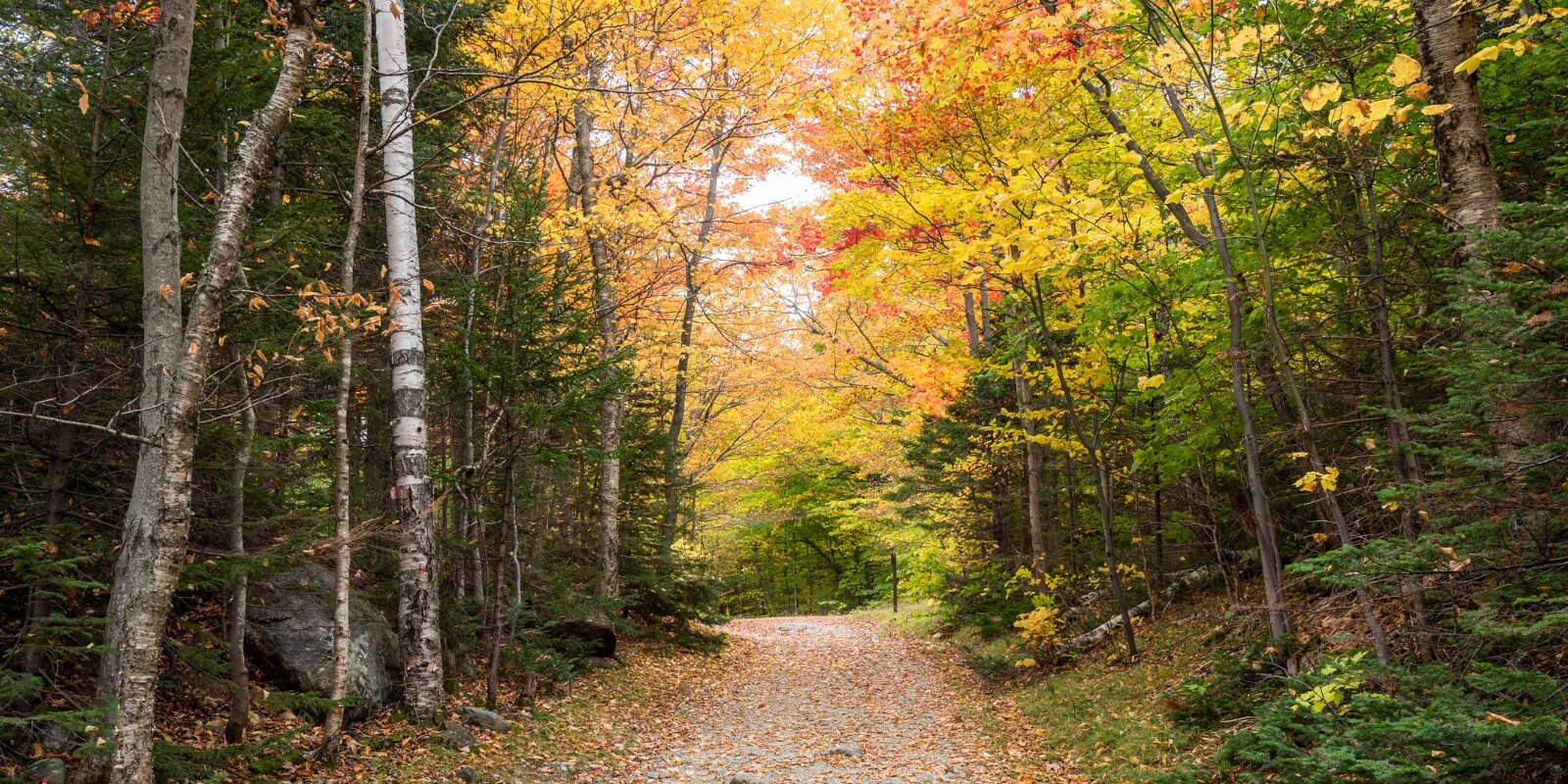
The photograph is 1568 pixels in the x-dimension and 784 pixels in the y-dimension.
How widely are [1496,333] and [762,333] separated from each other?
15.6 meters

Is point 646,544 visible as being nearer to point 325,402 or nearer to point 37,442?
point 325,402

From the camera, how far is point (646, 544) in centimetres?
1345

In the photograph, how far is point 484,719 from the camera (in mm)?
7711

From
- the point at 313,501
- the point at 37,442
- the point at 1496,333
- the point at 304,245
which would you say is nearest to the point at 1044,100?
the point at 1496,333

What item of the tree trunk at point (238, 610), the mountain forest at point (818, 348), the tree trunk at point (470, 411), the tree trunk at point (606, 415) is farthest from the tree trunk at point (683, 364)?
the tree trunk at point (238, 610)

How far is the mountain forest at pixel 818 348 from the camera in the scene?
4273 millimetres

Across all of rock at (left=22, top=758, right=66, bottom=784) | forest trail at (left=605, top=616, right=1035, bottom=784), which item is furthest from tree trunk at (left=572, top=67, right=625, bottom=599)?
rock at (left=22, top=758, right=66, bottom=784)

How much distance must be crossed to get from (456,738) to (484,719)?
745 millimetres

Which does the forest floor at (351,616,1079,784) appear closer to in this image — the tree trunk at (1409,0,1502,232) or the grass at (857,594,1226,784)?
the grass at (857,594,1226,784)

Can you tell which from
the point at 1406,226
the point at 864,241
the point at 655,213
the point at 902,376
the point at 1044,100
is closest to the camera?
the point at 1406,226

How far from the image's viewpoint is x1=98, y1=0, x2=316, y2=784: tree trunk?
418cm

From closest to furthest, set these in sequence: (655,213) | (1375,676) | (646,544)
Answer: (1375,676), (655,213), (646,544)

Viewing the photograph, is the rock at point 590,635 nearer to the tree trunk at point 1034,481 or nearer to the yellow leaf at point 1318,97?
the tree trunk at point 1034,481

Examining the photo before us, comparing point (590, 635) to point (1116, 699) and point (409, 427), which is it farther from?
point (1116, 699)
